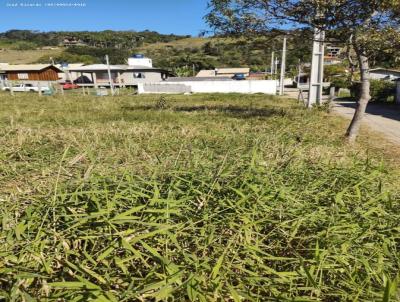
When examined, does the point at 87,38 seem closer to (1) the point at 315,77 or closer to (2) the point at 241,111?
(1) the point at 315,77

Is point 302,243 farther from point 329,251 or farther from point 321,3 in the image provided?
point 321,3

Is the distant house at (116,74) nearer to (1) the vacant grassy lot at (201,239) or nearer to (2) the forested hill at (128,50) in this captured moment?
(2) the forested hill at (128,50)

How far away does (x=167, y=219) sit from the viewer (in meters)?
2.18

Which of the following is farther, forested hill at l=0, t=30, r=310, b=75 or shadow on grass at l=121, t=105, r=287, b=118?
forested hill at l=0, t=30, r=310, b=75

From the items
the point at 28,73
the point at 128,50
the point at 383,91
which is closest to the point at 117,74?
the point at 28,73

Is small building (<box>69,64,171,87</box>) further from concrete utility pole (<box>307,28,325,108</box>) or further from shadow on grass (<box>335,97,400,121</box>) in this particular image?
shadow on grass (<box>335,97,400,121</box>)

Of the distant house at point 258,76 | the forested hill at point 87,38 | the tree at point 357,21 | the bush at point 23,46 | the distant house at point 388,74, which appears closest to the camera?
the tree at point 357,21

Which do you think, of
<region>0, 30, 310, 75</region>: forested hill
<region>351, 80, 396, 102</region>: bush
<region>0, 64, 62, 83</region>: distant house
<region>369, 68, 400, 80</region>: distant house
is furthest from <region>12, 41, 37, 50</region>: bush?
<region>351, 80, 396, 102</region>: bush

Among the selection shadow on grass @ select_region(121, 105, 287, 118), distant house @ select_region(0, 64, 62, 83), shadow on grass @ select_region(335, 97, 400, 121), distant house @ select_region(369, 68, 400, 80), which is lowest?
shadow on grass @ select_region(335, 97, 400, 121)

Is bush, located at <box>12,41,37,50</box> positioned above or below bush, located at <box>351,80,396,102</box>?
above

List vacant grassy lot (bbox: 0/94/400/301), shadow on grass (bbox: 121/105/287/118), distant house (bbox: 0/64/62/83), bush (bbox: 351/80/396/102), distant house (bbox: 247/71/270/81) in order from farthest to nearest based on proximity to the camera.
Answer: distant house (bbox: 0/64/62/83)
distant house (bbox: 247/71/270/81)
bush (bbox: 351/80/396/102)
shadow on grass (bbox: 121/105/287/118)
vacant grassy lot (bbox: 0/94/400/301)

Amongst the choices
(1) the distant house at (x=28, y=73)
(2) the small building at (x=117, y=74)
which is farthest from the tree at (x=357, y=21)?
(1) the distant house at (x=28, y=73)

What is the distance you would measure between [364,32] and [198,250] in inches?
341

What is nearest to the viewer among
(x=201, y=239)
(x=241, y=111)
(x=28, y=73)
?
(x=201, y=239)
